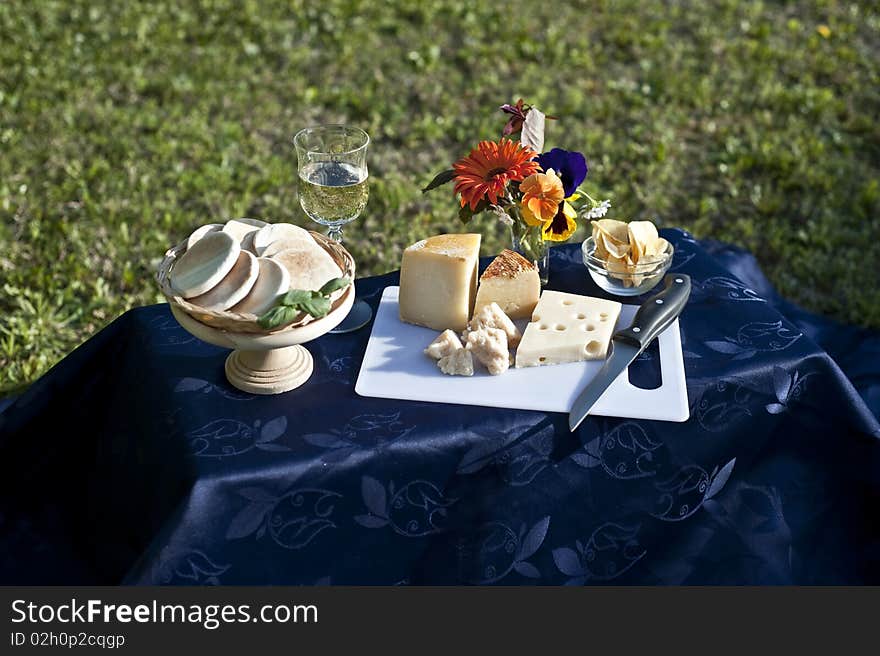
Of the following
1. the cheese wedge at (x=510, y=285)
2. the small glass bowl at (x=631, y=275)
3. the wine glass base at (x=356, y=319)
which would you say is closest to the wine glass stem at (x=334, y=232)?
the wine glass base at (x=356, y=319)

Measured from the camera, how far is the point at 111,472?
226 cm

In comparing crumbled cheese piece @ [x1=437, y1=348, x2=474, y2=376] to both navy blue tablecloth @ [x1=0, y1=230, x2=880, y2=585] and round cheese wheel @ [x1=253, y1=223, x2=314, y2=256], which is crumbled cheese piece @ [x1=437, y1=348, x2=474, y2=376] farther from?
round cheese wheel @ [x1=253, y1=223, x2=314, y2=256]

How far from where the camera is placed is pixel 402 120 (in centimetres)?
511

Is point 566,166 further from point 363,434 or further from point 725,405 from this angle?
point 363,434

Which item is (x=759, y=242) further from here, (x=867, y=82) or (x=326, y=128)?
(x=326, y=128)

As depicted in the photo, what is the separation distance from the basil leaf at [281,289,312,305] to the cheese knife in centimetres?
61

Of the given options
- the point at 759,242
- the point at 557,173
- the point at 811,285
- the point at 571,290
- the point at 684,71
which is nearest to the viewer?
the point at 557,173

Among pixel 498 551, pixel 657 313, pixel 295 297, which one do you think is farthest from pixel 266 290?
pixel 657 313

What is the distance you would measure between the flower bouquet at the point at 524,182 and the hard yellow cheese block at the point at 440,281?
0.09 meters

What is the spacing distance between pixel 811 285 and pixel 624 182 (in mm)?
1054

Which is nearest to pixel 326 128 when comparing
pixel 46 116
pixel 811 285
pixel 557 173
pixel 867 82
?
pixel 557 173

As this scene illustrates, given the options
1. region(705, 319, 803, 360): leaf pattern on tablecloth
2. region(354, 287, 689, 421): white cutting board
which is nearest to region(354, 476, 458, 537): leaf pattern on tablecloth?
region(354, 287, 689, 421): white cutting board

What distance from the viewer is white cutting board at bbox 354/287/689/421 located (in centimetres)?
203

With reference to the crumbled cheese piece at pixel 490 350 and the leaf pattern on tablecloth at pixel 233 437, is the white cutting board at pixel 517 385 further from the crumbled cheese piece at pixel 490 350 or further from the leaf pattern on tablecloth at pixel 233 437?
the leaf pattern on tablecloth at pixel 233 437
